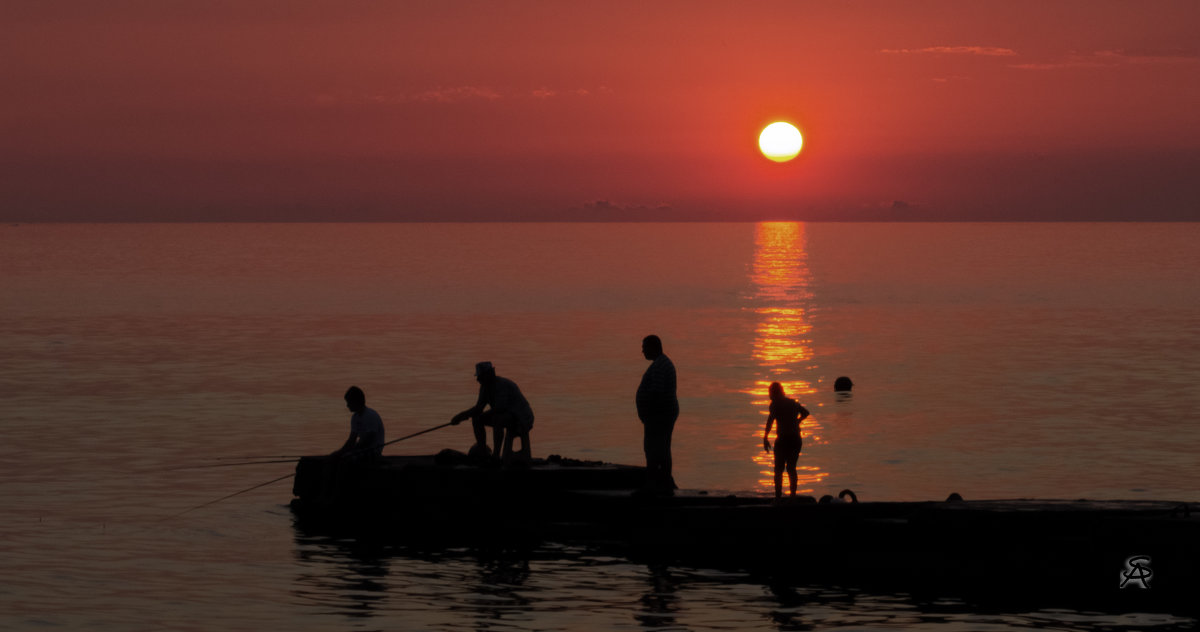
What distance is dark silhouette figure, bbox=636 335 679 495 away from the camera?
22.3 m

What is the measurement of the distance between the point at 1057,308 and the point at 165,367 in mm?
63522

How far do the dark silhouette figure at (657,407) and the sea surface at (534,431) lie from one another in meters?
1.47

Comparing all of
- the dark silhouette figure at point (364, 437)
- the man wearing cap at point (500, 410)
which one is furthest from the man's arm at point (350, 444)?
the man wearing cap at point (500, 410)

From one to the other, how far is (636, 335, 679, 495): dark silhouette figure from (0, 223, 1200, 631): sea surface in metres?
1.47

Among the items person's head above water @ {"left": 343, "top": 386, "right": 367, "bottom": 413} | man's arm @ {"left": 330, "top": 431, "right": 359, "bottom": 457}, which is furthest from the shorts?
man's arm @ {"left": 330, "top": 431, "right": 359, "bottom": 457}

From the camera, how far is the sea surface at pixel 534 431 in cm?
2048

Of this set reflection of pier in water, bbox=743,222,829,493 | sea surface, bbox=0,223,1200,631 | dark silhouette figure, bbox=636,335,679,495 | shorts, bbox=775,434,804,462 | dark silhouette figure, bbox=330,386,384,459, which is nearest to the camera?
sea surface, bbox=0,223,1200,631

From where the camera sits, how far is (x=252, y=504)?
2933cm

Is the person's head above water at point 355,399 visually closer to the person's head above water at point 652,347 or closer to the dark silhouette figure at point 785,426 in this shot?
the person's head above water at point 652,347

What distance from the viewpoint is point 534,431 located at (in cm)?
3944

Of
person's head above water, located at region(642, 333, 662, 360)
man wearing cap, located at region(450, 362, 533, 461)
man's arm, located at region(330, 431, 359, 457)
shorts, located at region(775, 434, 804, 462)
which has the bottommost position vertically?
shorts, located at region(775, 434, 804, 462)

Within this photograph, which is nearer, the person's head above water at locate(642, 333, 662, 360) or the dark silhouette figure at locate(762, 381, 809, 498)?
the person's head above water at locate(642, 333, 662, 360)

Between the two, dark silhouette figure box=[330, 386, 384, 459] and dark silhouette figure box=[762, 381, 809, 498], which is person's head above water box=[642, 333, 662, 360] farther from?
dark silhouette figure box=[330, 386, 384, 459]

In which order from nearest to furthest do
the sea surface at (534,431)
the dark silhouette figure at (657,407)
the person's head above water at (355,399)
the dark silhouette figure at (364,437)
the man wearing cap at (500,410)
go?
the sea surface at (534,431) < the dark silhouette figure at (657,407) < the man wearing cap at (500,410) < the person's head above water at (355,399) < the dark silhouette figure at (364,437)
